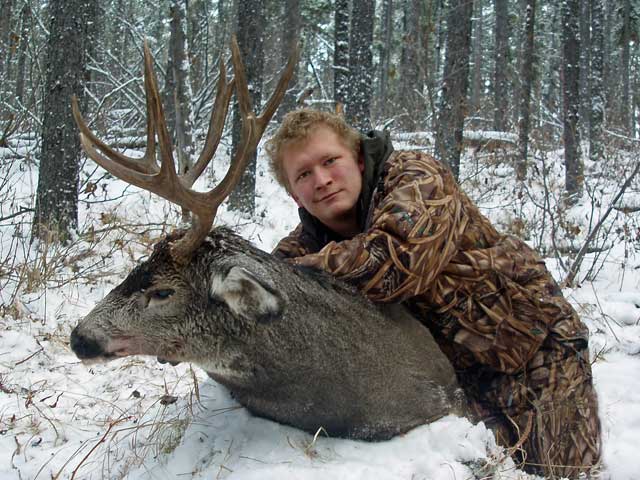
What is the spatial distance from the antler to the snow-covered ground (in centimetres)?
81

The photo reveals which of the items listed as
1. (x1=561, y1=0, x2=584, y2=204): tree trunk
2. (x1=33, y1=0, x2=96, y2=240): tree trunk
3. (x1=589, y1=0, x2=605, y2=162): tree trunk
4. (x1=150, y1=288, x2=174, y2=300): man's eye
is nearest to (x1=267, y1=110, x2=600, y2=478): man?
(x1=150, y1=288, x2=174, y2=300): man's eye

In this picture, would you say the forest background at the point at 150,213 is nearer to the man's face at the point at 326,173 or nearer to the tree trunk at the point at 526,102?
the tree trunk at the point at 526,102

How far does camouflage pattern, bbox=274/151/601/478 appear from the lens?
2.50 m

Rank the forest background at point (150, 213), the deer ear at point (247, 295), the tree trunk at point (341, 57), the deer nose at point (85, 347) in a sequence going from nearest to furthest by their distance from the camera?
the deer ear at point (247, 295)
the deer nose at point (85, 347)
the forest background at point (150, 213)
the tree trunk at point (341, 57)

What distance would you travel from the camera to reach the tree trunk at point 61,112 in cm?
521

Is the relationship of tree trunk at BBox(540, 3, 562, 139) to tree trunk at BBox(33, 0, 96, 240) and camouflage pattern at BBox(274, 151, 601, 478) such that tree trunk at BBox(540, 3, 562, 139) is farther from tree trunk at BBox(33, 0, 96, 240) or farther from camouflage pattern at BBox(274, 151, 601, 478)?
tree trunk at BBox(33, 0, 96, 240)

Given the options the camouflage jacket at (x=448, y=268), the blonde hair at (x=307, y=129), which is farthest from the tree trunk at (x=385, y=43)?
the camouflage jacket at (x=448, y=268)

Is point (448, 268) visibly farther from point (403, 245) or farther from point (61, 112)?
point (61, 112)

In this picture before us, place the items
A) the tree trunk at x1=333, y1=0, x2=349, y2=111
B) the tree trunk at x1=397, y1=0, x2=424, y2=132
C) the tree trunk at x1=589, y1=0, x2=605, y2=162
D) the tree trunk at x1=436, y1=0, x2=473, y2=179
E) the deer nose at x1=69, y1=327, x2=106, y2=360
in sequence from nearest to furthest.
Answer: the deer nose at x1=69, y1=327, x2=106, y2=360
the tree trunk at x1=436, y1=0, x2=473, y2=179
the tree trunk at x1=333, y1=0, x2=349, y2=111
the tree trunk at x1=397, y1=0, x2=424, y2=132
the tree trunk at x1=589, y1=0, x2=605, y2=162

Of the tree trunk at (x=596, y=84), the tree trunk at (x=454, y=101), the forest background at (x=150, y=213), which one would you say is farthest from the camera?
the tree trunk at (x=596, y=84)

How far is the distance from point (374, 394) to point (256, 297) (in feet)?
2.08

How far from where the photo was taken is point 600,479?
2.51 m

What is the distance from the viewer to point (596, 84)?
14.7 metres

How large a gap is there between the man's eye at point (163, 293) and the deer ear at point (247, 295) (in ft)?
0.79
